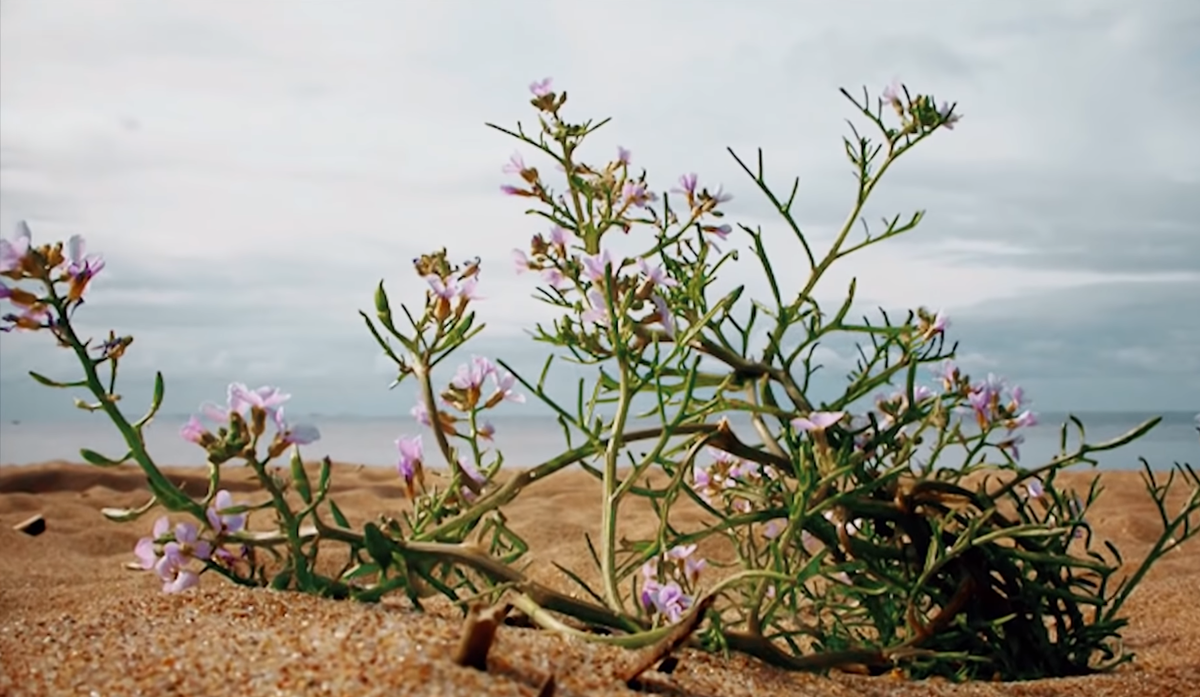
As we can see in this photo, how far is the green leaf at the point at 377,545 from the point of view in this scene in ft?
4.40

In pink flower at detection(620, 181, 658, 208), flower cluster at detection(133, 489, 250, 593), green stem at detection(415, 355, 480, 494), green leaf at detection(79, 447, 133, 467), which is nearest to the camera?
green leaf at detection(79, 447, 133, 467)

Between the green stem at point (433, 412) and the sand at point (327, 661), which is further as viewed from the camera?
the green stem at point (433, 412)

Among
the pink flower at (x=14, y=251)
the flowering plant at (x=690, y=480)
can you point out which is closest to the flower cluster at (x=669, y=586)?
the flowering plant at (x=690, y=480)

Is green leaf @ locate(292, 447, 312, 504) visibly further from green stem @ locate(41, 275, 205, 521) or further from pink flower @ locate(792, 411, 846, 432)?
pink flower @ locate(792, 411, 846, 432)

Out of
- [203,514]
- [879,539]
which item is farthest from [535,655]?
[879,539]

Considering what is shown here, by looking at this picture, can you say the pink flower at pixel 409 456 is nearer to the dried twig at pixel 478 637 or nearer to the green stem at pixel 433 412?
the green stem at pixel 433 412

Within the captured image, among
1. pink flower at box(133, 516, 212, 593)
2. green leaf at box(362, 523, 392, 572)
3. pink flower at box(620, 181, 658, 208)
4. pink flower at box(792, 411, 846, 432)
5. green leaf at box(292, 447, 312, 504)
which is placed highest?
pink flower at box(620, 181, 658, 208)

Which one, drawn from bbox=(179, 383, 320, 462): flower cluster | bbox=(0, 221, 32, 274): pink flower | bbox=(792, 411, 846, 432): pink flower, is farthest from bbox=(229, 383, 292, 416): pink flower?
bbox=(792, 411, 846, 432): pink flower

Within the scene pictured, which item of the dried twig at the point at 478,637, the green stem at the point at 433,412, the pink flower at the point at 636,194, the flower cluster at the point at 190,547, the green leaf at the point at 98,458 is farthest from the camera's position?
the pink flower at the point at 636,194

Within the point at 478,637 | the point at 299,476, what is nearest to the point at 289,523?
the point at 299,476

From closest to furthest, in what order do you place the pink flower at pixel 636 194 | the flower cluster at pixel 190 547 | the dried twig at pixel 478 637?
the dried twig at pixel 478 637 < the flower cluster at pixel 190 547 < the pink flower at pixel 636 194

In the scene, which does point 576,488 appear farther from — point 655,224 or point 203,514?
point 203,514

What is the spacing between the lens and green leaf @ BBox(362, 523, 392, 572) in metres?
1.34

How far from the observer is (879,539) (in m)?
1.92
